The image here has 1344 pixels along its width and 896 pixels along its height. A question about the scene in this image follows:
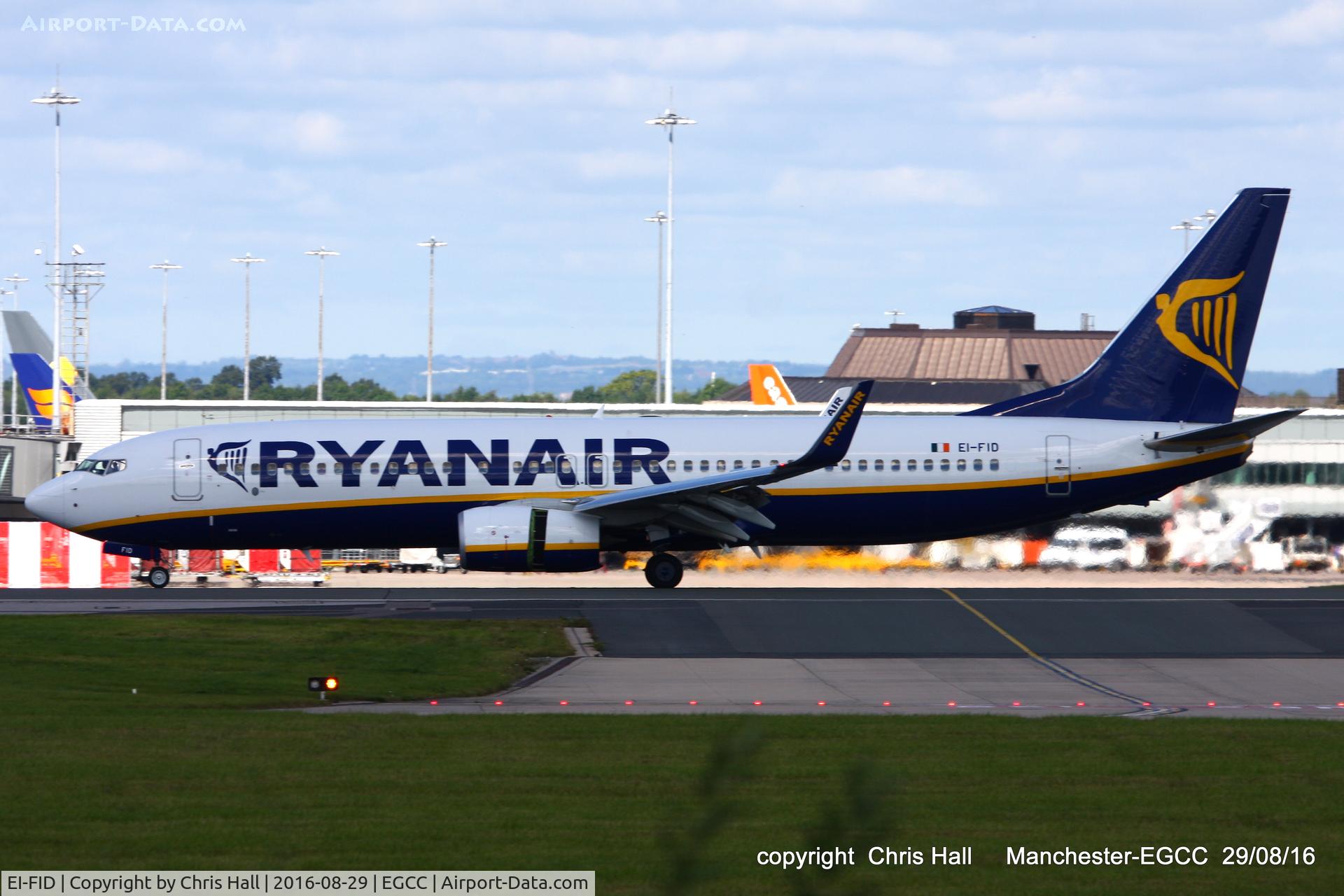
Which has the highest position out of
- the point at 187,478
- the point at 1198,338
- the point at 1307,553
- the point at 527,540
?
the point at 1198,338

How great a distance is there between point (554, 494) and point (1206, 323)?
15.6 meters

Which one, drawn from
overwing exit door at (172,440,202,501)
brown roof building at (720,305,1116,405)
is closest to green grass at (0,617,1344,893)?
overwing exit door at (172,440,202,501)

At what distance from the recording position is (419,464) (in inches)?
1253

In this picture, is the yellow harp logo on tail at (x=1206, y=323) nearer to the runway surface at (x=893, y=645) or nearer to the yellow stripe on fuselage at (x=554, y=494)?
the yellow stripe on fuselage at (x=554, y=494)

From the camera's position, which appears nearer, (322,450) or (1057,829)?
(1057,829)

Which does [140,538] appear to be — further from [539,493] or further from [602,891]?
[602,891]

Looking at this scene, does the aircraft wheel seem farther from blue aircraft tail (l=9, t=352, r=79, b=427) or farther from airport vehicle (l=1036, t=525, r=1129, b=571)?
blue aircraft tail (l=9, t=352, r=79, b=427)

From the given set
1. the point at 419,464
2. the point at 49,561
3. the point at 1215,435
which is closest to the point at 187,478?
the point at 419,464

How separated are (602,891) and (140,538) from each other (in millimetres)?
25869

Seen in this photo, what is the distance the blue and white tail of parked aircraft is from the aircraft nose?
0.03 meters

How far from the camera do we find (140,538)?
3253 cm

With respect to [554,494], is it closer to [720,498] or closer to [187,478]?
[720,498]

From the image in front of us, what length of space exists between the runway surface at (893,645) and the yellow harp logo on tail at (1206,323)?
535 centimetres

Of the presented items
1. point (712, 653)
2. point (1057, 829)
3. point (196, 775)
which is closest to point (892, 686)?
point (712, 653)
